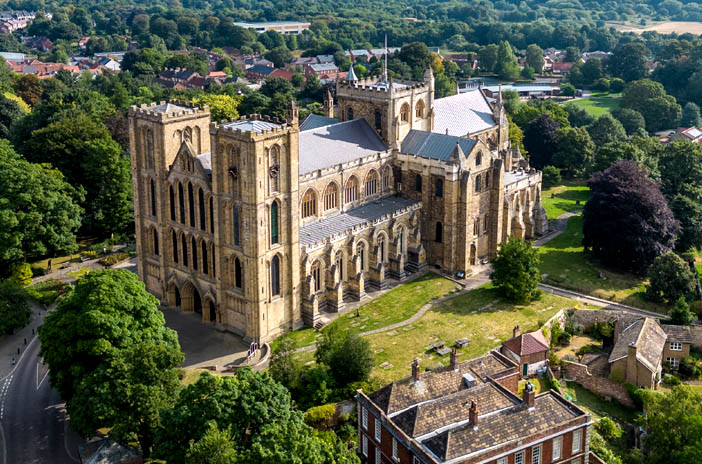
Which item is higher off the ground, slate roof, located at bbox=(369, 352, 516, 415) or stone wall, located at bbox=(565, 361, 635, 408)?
slate roof, located at bbox=(369, 352, 516, 415)

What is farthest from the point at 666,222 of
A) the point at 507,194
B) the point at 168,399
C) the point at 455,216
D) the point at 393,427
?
the point at 168,399

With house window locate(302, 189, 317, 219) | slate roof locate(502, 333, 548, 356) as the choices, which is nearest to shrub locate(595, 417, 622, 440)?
slate roof locate(502, 333, 548, 356)

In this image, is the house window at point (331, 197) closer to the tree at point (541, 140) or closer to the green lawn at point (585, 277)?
the green lawn at point (585, 277)

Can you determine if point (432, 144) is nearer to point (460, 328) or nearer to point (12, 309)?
point (460, 328)

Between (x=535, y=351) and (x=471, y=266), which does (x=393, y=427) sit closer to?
(x=535, y=351)

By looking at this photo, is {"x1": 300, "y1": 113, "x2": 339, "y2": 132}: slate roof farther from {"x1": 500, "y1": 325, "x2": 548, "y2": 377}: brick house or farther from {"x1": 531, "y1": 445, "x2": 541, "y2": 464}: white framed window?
{"x1": 531, "y1": 445, "x2": 541, "y2": 464}: white framed window
